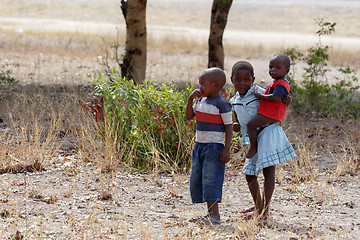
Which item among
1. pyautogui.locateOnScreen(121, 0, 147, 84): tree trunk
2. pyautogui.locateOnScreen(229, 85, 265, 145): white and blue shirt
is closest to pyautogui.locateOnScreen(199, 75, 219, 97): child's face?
pyautogui.locateOnScreen(229, 85, 265, 145): white and blue shirt

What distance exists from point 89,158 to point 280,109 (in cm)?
271

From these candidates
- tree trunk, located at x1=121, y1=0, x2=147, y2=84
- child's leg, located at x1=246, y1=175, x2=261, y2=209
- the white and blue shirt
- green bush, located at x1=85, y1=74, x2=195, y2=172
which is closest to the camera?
the white and blue shirt

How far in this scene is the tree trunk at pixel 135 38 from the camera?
9.29 metres

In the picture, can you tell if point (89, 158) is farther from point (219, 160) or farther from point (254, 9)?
point (254, 9)

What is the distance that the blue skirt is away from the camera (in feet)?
13.5

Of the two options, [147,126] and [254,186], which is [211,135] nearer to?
[254,186]

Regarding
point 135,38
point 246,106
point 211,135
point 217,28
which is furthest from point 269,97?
point 217,28

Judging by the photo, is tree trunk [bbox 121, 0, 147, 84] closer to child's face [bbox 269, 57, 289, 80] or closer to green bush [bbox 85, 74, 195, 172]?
green bush [bbox 85, 74, 195, 172]

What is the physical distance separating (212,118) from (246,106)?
0.36 meters

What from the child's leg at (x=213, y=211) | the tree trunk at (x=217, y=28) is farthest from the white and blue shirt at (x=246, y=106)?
the tree trunk at (x=217, y=28)

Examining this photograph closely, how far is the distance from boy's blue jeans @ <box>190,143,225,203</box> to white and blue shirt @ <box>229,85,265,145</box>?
1.03 ft

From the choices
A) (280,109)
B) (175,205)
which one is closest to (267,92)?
(280,109)

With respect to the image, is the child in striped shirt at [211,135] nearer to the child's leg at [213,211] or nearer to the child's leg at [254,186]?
the child's leg at [213,211]

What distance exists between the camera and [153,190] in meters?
5.28
